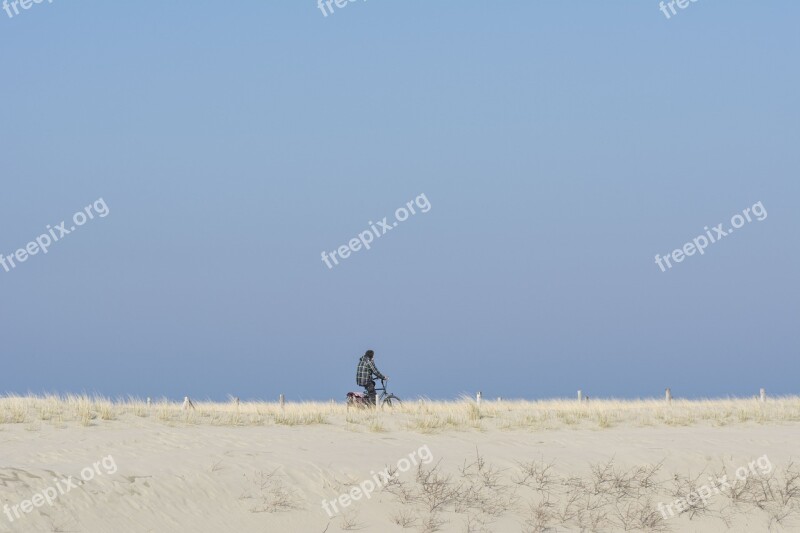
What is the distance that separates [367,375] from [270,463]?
1097 cm

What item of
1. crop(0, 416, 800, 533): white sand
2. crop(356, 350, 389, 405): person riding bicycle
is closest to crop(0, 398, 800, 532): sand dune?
crop(0, 416, 800, 533): white sand

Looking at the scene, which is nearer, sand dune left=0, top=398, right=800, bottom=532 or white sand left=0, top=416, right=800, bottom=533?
white sand left=0, top=416, right=800, bottom=533

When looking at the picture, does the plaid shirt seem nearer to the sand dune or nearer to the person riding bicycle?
the person riding bicycle

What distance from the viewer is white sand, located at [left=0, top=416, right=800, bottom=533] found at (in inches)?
566

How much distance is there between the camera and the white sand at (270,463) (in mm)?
14367

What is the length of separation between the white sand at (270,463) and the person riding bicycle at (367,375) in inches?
190

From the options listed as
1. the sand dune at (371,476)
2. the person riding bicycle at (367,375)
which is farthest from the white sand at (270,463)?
the person riding bicycle at (367,375)

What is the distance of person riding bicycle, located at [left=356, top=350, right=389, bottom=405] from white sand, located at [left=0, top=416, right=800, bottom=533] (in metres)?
4.82

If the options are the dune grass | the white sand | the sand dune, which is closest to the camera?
the white sand

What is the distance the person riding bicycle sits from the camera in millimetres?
27438

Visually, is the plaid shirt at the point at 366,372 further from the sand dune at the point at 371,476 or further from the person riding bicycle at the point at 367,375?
the sand dune at the point at 371,476

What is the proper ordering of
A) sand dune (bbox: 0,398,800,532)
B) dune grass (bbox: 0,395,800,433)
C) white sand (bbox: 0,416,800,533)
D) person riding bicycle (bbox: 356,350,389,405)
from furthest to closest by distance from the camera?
person riding bicycle (bbox: 356,350,389,405) → dune grass (bbox: 0,395,800,433) → sand dune (bbox: 0,398,800,532) → white sand (bbox: 0,416,800,533)

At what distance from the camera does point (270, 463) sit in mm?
16609

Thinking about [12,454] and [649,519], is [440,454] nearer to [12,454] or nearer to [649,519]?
[649,519]
